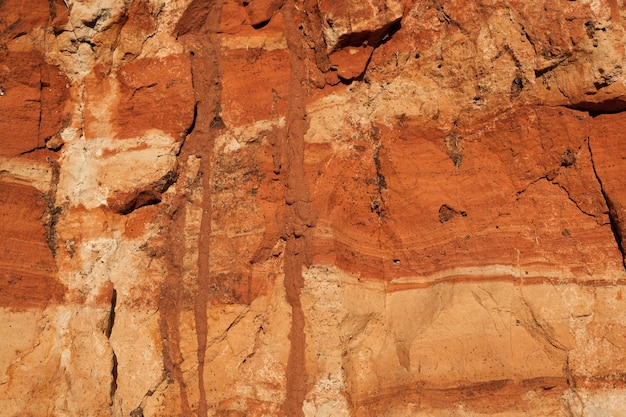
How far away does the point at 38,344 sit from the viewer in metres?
5.90

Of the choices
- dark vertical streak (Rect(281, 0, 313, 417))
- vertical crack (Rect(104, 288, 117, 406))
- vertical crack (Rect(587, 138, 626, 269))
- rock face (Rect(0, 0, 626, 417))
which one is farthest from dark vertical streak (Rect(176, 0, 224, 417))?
vertical crack (Rect(587, 138, 626, 269))

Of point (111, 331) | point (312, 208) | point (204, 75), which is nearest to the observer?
point (312, 208)

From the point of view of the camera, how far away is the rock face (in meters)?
5.30

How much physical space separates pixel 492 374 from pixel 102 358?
332 centimetres

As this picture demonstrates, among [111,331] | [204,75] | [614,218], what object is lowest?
[111,331]

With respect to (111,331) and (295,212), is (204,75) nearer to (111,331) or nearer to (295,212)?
(295,212)

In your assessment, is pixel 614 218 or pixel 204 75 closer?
pixel 614 218

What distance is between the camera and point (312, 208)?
5.73m

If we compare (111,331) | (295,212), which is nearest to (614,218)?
(295,212)

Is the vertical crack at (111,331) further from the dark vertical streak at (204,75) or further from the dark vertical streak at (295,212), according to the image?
the dark vertical streak at (295,212)

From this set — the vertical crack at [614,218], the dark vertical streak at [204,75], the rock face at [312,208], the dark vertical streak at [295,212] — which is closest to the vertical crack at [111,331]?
the rock face at [312,208]

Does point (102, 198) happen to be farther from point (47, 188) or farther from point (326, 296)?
point (326, 296)

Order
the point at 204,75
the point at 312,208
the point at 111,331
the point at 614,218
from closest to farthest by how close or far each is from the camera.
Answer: the point at 614,218 < the point at 312,208 < the point at 111,331 < the point at 204,75

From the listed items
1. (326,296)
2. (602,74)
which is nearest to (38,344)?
(326,296)
